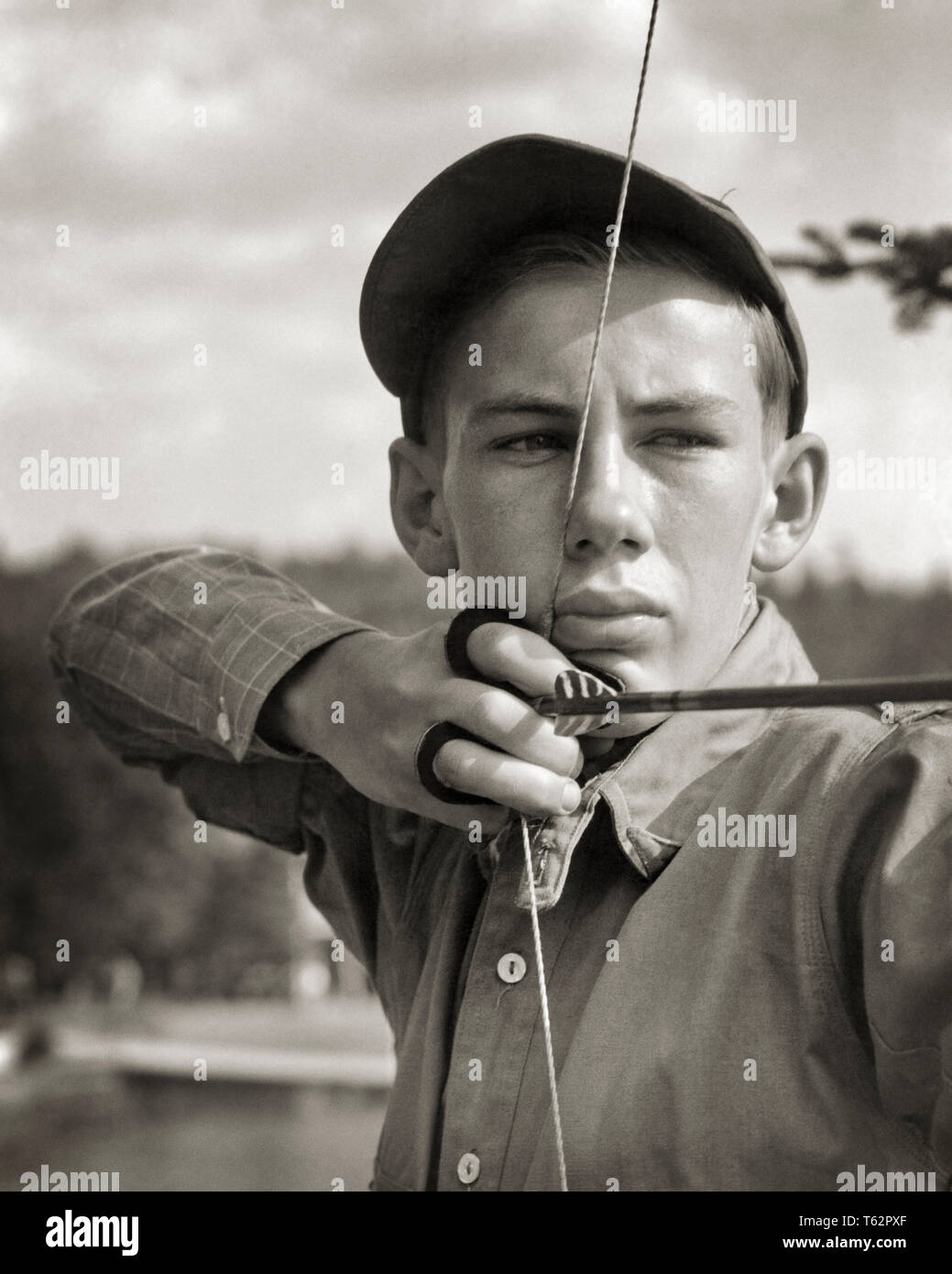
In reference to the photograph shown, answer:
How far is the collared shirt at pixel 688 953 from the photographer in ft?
4.05

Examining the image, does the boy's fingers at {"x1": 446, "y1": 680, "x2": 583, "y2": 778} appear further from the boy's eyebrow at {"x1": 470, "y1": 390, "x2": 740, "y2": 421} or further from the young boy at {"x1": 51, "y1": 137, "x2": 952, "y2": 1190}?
the boy's eyebrow at {"x1": 470, "y1": 390, "x2": 740, "y2": 421}

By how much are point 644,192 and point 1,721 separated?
22640mm

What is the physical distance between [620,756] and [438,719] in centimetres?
20

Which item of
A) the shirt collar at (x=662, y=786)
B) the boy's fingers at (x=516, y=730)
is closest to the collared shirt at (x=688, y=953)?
the shirt collar at (x=662, y=786)

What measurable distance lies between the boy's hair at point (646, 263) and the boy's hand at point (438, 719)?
1.09ft

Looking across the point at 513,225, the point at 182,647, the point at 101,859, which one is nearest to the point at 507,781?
the point at 513,225

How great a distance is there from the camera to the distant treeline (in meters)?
22.8

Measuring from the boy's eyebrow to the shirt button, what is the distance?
20.6 inches

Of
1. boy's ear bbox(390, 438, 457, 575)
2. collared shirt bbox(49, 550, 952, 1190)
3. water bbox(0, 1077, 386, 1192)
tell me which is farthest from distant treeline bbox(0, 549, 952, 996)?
collared shirt bbox(49, 550, 952, 1190)

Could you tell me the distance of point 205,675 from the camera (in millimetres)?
1964

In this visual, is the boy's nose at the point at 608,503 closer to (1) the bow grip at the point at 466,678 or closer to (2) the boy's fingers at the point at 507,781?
(1) the bow grip at the point at 466,678

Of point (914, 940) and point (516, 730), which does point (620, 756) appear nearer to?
point (516, 730)

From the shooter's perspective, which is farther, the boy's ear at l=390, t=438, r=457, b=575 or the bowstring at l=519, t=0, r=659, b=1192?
the boy's ear at l=390, t=438, r=457, b=575

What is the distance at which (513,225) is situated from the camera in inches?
65.2
